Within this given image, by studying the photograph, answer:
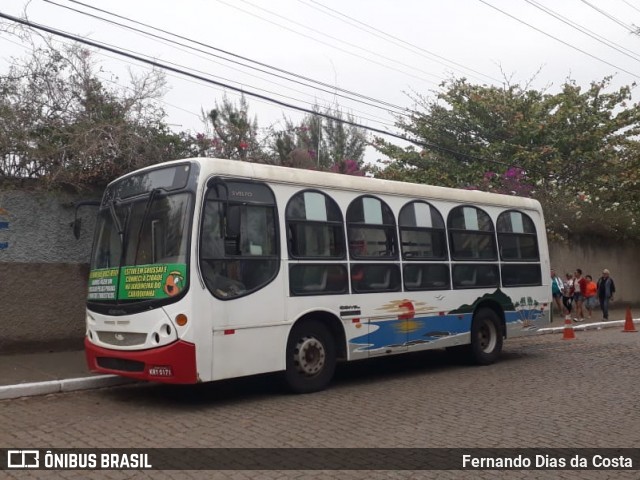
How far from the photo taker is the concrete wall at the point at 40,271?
35.3 feet

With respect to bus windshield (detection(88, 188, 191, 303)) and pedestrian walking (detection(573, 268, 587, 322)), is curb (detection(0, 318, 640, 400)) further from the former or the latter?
pedestrian walking (detection(573, 268, 587, 322))

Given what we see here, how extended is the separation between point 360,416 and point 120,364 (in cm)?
289

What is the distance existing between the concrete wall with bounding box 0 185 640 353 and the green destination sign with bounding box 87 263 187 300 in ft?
10.3

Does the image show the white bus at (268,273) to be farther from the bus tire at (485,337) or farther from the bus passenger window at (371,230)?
the bus tire at (485,337)

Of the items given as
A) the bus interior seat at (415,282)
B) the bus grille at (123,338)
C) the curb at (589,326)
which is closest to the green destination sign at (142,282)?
the bus grille at (123,338)

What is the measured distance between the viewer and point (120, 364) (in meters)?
7.86

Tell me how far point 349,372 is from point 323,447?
15.2 feet

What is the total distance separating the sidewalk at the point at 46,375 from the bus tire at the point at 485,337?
5.61 m

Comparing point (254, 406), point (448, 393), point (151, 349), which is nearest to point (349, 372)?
point (448, 393)

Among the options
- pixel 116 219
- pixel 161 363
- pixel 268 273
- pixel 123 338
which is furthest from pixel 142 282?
pixel 268 273

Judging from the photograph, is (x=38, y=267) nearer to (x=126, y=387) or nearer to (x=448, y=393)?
(x=126, y=387)

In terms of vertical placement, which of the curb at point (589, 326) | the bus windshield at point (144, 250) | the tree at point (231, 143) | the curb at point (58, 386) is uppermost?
the tree at point (231, 143)

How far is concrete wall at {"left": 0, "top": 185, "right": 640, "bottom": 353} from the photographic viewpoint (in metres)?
10.8

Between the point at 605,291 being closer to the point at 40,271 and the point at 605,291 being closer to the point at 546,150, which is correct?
the point at 546,150
